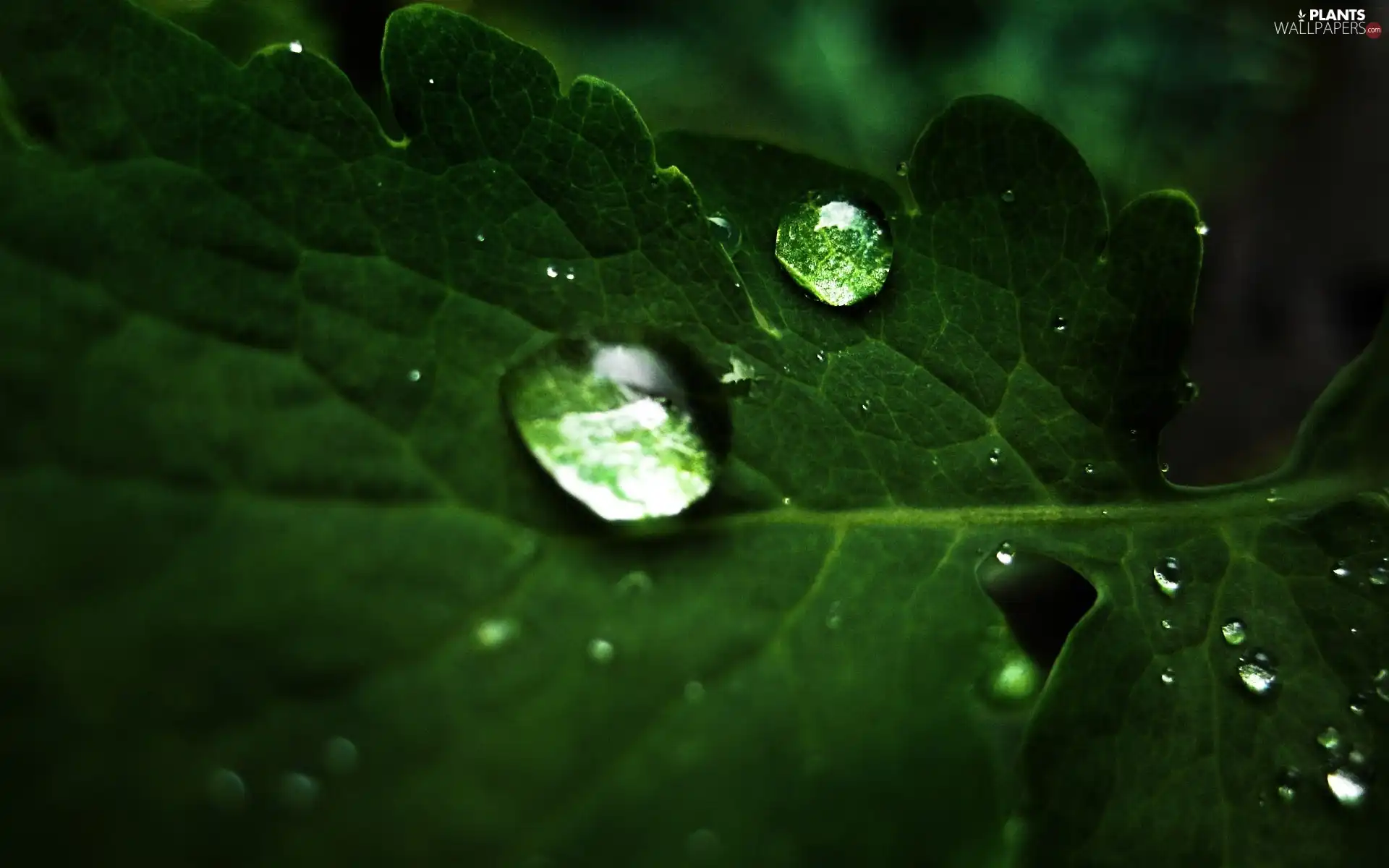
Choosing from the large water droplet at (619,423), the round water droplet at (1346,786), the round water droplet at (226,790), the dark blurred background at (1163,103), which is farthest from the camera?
the dark blurred background at (1163,103)

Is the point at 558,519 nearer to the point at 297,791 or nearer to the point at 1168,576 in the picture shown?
the point at 297,791

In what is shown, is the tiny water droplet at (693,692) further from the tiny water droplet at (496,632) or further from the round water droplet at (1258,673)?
the round water droplet at (1258,673)

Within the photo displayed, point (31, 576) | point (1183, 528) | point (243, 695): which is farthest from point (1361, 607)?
point (31, 576)

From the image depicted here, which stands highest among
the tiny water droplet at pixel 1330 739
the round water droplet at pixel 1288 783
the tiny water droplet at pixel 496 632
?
the tiny water droplet at pixel 496 632

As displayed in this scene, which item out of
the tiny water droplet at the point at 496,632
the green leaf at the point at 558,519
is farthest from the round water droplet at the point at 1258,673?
the tiny water droplet at the point at 496,632

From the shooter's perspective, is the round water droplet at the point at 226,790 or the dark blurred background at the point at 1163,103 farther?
the dark blurred background at the point at 1163,103

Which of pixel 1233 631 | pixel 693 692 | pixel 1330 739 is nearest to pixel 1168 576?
pixel 1233 631

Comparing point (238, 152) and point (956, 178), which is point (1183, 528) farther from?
point (238, 152)

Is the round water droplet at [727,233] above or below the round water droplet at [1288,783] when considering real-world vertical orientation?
above
